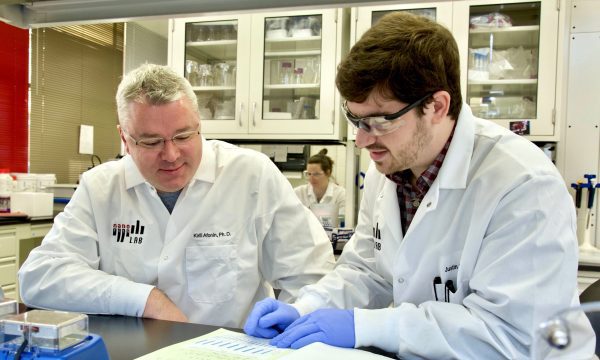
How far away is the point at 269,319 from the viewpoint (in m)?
1.04

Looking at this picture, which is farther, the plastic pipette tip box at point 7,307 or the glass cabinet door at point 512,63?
the glass cabinet door at point 512,63

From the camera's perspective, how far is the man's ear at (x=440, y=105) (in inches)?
41.9

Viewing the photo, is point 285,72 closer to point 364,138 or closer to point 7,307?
point 364,138

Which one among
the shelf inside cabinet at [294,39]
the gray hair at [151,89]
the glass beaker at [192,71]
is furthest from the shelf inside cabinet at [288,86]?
the gray hair at [151,89]

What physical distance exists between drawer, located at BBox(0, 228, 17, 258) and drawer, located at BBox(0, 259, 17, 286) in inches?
2.9

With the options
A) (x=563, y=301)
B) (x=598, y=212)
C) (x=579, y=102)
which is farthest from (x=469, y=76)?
(x=563, y=301)

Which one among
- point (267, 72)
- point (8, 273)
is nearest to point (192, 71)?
point (267, 72)

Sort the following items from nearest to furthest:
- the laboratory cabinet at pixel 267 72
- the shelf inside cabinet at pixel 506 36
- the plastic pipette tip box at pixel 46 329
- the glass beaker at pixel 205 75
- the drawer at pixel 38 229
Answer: the plastic pipette tip box at pixel 46 329
the shelf inside cabinet at pixel 506 36
the laboratory cabinet at pixel 267 72
the glass beaker at pixel 205 75
the drawer at pixel 38 229

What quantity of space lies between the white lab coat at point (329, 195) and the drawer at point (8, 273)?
2.15m

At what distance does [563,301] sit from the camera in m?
0.88

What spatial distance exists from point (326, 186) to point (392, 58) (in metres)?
2.34

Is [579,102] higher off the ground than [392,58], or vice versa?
[579,102]

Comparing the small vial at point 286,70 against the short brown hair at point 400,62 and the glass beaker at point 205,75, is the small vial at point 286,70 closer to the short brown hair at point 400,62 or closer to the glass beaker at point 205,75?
the glass beaker at point 205,75

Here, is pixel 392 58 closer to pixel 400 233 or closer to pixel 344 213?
pixel 400 233
